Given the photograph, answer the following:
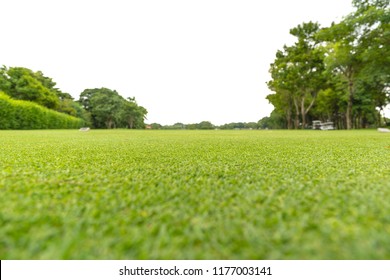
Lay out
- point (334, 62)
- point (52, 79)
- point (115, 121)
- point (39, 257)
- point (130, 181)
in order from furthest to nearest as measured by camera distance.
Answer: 1. point (115, 121)
2. point (52, 79)
3. point (334, 62)
4. point (130, 181)
5. point (39, 257)

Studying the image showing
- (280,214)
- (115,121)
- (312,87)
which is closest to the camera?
(280,214)

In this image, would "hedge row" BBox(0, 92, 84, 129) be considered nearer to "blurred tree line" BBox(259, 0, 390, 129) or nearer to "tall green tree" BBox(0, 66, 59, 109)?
"tall green tree" BBox(0, 66, 59, 109)

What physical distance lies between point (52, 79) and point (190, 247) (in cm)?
3646

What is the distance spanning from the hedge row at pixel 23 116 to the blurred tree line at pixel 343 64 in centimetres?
2107

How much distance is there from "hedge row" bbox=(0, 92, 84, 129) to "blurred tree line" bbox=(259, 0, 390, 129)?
830 inches

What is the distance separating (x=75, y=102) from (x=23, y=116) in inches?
941

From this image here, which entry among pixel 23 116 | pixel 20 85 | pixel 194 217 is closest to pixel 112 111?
pixel 20 85

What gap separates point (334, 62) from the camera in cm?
1191

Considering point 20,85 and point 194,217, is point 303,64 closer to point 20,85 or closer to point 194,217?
point 194,217

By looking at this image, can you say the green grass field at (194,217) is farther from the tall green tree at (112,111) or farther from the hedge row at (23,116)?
the tall green tree at (112,111)

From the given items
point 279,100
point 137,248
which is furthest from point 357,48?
point 137,248

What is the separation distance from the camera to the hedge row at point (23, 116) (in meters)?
13.5

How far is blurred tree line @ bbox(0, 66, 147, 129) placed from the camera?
20656mm
